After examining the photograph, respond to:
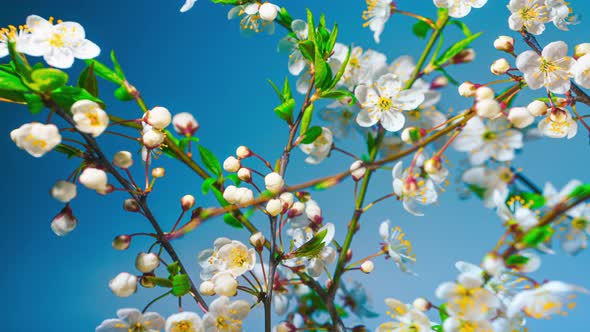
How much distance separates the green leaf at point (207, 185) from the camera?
2.50 ft

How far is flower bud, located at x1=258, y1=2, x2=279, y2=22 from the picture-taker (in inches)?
33.9

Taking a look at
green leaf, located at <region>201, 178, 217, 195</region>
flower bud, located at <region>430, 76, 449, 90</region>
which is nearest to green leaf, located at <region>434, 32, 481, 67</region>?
flower bud, located at <region>430, 76, 449, 90</region>

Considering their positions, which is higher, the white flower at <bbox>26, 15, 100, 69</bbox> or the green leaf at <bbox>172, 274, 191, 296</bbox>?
the white flower at <bbox>26, 15, 100, 69</bbox>

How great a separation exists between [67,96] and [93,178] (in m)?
0.10

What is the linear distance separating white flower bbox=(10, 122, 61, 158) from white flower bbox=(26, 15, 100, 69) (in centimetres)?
13

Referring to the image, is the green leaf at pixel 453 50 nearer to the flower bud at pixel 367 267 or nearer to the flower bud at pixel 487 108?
the flower bud at pixel 487 108

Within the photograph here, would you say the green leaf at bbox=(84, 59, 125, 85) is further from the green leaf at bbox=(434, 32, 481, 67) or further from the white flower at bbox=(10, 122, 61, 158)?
the green leaf at bbox=(434, 32, 481, 67)

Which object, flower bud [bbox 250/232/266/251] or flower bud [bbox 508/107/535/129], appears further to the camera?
flower bud [bbox 250/232/266/251]

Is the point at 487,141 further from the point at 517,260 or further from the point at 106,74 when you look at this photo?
the point at 106,74

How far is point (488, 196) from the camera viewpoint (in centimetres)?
59

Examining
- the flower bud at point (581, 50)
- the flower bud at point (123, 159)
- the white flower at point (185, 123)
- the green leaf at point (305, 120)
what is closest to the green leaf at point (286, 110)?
the green leaf at point (305, 120)

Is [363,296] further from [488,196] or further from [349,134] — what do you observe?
[488,196]

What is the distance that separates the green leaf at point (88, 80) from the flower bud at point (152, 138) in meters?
0.08

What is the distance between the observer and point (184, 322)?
2.25 feet
